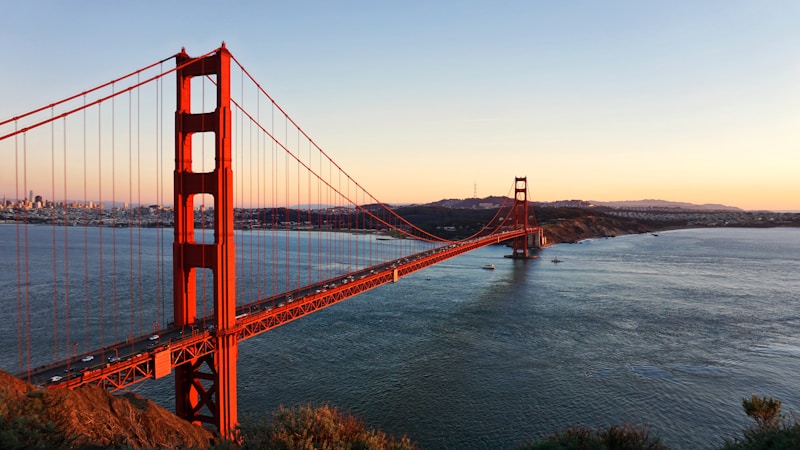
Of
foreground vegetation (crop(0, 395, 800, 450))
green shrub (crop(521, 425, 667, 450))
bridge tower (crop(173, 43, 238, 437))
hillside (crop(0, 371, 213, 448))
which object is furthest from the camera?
bridge tower (crop(173, 43, 238, 437))

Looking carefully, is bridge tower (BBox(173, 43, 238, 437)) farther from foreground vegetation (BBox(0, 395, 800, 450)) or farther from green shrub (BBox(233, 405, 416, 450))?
green shrub (BBox(233, 405, 416, 450))

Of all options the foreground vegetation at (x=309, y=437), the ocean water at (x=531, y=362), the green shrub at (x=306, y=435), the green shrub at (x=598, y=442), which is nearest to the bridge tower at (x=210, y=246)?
the ocean water at (x=531, y=362)

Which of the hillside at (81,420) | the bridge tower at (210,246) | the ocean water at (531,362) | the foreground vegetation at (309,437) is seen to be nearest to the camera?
the foreground vegetation at (309,437)

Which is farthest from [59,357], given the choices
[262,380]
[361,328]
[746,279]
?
[746,279]

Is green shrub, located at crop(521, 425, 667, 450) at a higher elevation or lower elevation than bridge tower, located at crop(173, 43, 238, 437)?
lower

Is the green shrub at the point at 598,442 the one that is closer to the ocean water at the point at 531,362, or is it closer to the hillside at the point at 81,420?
the ocean water at the point at 531,362

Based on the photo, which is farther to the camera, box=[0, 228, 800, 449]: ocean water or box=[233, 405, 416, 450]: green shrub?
box=[0, 228, 800, 449]: ocean water

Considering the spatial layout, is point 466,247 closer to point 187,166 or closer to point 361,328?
point 361,328

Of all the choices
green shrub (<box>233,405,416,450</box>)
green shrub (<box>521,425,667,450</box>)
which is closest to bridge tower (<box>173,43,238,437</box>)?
green shrub (<box>233,405,416,450</box>)
